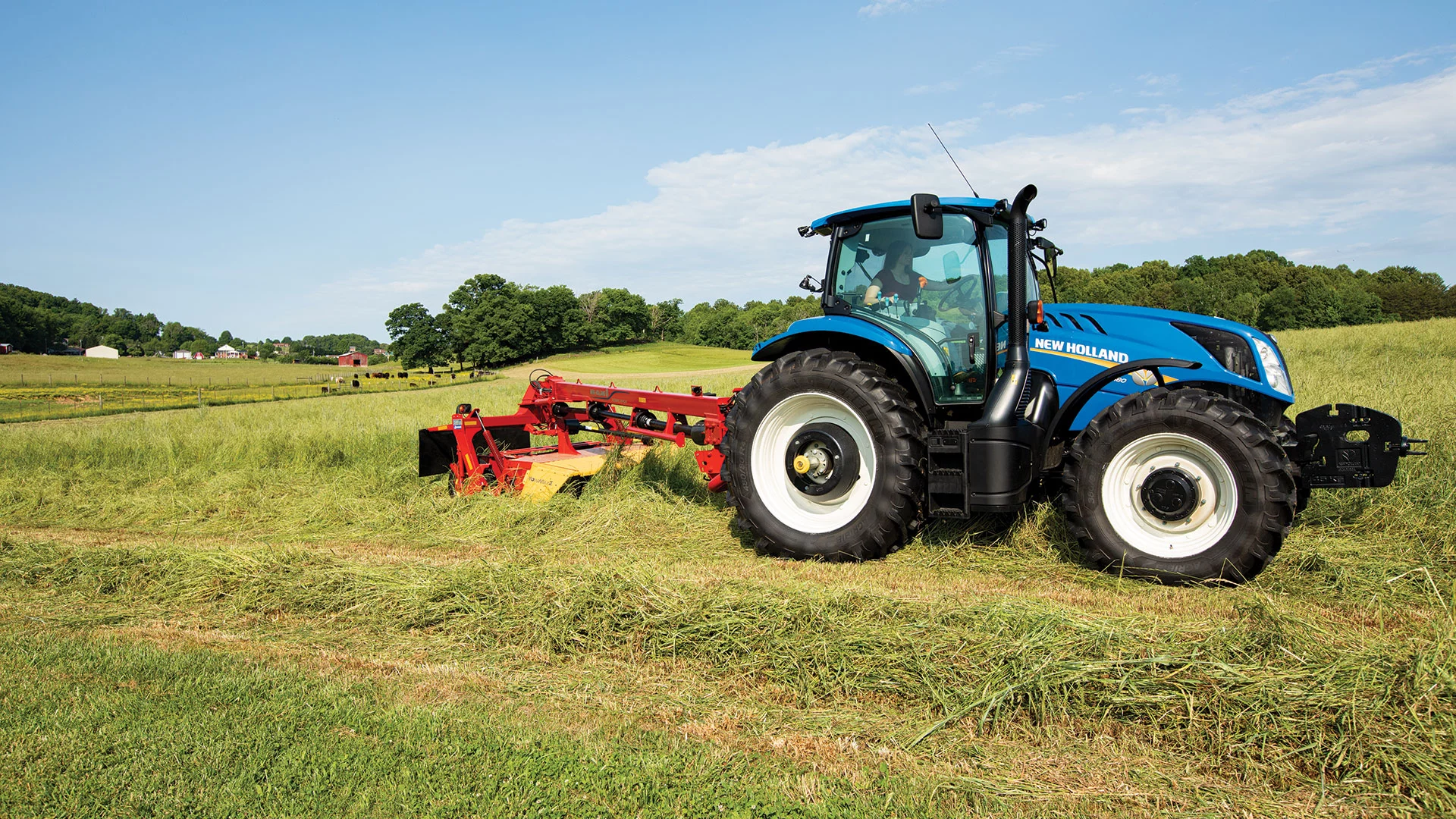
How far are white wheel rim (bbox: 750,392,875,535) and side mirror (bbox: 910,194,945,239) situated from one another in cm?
127

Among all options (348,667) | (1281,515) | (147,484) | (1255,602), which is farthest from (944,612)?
(147,484)

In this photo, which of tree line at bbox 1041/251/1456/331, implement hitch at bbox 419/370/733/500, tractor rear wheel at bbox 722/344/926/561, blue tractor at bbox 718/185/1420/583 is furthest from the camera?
tree line at bbox 1041/251/1456/331

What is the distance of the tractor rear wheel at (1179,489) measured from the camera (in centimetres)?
450

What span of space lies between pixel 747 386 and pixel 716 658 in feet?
8.10

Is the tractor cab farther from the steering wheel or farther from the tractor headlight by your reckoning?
the tractor headlight

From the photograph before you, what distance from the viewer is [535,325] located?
71.2 metres

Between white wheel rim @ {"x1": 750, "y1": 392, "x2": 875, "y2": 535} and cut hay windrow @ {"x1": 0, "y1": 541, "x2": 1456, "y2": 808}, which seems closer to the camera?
cut hay windrow @ {"x1": 0, "y1": 541, "x2": 1456, "y2": 808}

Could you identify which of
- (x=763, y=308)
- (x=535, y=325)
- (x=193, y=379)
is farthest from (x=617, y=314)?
(x=193, y=379)

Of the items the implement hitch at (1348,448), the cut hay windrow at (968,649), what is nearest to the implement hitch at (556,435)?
the cut hay windrow at (968,649)

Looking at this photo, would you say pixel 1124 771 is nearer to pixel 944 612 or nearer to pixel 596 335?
pixel 944 612

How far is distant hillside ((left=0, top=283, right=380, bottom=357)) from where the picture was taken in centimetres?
7869

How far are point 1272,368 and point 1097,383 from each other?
112 centimetres

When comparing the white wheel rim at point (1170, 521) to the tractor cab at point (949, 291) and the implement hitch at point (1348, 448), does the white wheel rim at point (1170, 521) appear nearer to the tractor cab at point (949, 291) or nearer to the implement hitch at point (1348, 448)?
the implement hitch at point (1348, 448)

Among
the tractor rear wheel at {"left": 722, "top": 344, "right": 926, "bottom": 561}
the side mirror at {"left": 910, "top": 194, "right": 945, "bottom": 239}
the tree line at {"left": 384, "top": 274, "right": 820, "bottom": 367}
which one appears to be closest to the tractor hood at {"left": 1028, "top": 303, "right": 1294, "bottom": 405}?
the tractor rear wheel at {"left": 722, "top": 344, "right": 926, "bottom": 561}
